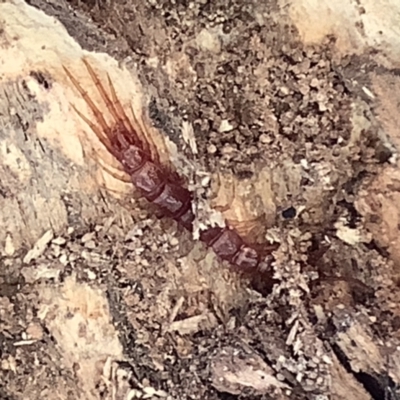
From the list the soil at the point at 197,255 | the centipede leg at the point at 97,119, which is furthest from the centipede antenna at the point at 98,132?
the soil at the point at 197,255

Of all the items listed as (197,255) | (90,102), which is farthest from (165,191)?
(90,102)

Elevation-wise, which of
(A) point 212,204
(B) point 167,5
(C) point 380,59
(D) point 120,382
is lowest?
(D) point 120,382

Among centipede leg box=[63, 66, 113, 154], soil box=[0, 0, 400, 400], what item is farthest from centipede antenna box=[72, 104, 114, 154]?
soil box=[0, 0, 400, 400]

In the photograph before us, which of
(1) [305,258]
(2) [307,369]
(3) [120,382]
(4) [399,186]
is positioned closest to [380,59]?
(4) [399,186]

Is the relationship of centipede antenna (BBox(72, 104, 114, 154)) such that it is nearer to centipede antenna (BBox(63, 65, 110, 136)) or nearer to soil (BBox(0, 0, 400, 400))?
centipede antenna (BBox(63, 65, 110, 136))

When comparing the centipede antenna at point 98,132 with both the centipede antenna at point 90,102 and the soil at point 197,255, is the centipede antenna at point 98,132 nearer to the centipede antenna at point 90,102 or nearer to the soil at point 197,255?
the centipede antenna at point 90,102

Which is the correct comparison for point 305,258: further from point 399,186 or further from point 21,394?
point 21,394

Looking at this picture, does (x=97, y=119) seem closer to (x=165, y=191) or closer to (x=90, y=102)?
(x=90, y=102)
